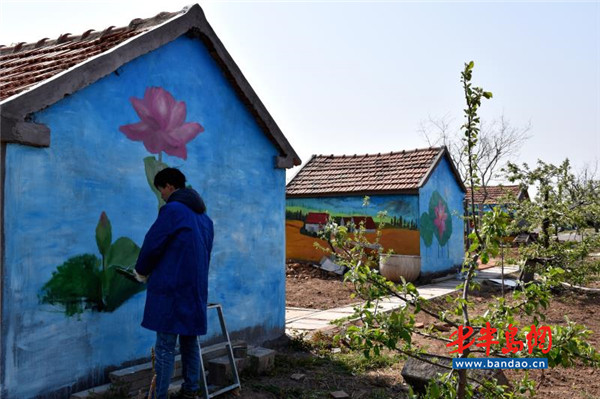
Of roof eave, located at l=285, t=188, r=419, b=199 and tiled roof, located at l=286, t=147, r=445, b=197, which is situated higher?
tiled roof, located at l=286, t=147, r=445, b=197

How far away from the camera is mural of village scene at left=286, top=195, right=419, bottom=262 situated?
51.7 ft

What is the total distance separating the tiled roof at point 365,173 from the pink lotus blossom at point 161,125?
10.6 m

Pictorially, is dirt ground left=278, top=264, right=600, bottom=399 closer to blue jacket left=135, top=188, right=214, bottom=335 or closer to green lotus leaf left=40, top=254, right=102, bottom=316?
blue jacket left=135, top=188, right=214, bottom=335

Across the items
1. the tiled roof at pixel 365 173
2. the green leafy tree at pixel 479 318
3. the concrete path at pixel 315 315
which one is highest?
the tiled roof at pixel 365 173

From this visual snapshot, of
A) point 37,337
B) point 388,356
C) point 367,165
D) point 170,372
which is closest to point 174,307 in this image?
point 170,372

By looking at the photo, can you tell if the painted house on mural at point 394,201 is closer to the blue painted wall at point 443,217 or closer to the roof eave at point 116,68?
the blue painted wall at point 443,217

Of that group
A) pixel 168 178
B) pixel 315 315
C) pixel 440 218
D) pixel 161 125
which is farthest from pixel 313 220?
pixel 168 178

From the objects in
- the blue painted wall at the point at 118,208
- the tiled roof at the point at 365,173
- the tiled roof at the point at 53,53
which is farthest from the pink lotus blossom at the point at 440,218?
the tiled roof at the point at 53,53

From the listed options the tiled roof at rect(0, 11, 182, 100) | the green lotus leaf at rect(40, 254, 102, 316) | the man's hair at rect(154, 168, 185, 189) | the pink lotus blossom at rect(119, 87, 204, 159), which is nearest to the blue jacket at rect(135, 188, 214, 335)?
Result: the man's hair at rect(154, 168, 185, 189)

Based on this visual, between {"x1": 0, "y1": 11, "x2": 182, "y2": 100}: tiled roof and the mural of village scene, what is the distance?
9.39 metres

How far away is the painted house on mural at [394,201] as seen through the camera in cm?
1580

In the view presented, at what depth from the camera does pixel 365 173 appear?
58.0 ft

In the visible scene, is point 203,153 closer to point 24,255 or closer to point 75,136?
point 75,136

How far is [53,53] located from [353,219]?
11838mm
